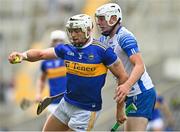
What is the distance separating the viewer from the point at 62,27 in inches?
1072

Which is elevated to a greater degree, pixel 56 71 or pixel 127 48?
pixel 127 48

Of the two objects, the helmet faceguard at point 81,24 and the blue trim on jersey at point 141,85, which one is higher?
the helmet faceguard at point 81,24

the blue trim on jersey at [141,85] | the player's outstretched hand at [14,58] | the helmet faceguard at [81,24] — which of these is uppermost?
the helmet faceguard at [81,24]

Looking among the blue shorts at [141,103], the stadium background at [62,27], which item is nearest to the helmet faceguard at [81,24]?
the blue shorts at [141,103]

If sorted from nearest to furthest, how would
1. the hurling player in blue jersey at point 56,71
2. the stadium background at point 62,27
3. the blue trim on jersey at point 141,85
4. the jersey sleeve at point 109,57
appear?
the jersey sleeve at point 109,57 → the blue trim on jersey at point 141,85 → the hurling player in blue jersey at point 56,71 → the stadium background at point 62,27

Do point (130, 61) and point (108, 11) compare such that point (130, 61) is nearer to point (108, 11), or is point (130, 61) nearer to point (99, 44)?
point (99, 44)

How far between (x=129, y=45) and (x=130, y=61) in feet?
0.73

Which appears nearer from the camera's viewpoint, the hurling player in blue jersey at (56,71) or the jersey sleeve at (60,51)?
the jersey sleeve at (60,51)

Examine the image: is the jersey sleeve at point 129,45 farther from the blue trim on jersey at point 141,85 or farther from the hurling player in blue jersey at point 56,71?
the hurling player in blue jersey at point 56,71

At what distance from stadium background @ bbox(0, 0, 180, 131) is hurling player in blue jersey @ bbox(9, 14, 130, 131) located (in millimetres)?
10803

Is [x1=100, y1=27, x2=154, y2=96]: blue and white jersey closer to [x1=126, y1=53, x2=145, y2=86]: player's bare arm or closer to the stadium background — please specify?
[x1=126, y1=53, x2=145, y2=86]: player's bare arm

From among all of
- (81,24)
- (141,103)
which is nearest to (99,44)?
(81,24)

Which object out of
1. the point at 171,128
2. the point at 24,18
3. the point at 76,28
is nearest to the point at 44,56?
the point at 76,28

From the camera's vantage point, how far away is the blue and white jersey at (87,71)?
10453mm
